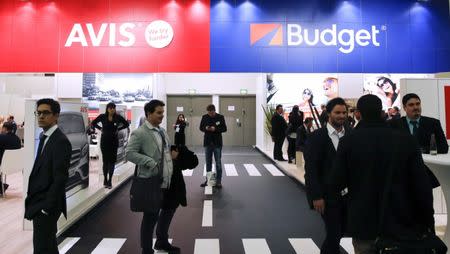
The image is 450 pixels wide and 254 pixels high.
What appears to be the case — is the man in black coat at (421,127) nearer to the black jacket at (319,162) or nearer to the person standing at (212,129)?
the black jacket at (319,162)

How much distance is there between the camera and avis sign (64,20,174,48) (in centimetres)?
922

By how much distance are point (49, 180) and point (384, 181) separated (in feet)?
6.44

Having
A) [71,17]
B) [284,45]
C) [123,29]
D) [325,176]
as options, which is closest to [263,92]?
[284,45]

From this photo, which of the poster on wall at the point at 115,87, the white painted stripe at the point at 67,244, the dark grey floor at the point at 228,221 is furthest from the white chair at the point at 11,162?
the poster on wall at the point at 115,87

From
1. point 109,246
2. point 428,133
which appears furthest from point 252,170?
point 428,133

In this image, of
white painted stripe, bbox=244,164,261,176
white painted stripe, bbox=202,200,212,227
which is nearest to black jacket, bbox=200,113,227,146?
white painted stripe, bbox=202,200,212,227

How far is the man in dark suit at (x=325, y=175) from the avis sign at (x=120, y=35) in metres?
7.56

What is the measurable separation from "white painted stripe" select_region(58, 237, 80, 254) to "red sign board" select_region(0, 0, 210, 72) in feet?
20.5

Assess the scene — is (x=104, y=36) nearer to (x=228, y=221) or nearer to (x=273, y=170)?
(x=273, y=170)

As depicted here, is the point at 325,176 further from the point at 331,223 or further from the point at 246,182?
the point at 246,182

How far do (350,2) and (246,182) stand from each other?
604 cm

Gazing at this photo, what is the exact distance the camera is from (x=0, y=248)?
10.9ft

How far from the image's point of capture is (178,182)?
324cm

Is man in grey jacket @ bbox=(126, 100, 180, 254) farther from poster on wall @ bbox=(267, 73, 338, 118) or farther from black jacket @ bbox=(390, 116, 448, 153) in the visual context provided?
poster on wall @ bbox=(267, 73, 338, 118)
